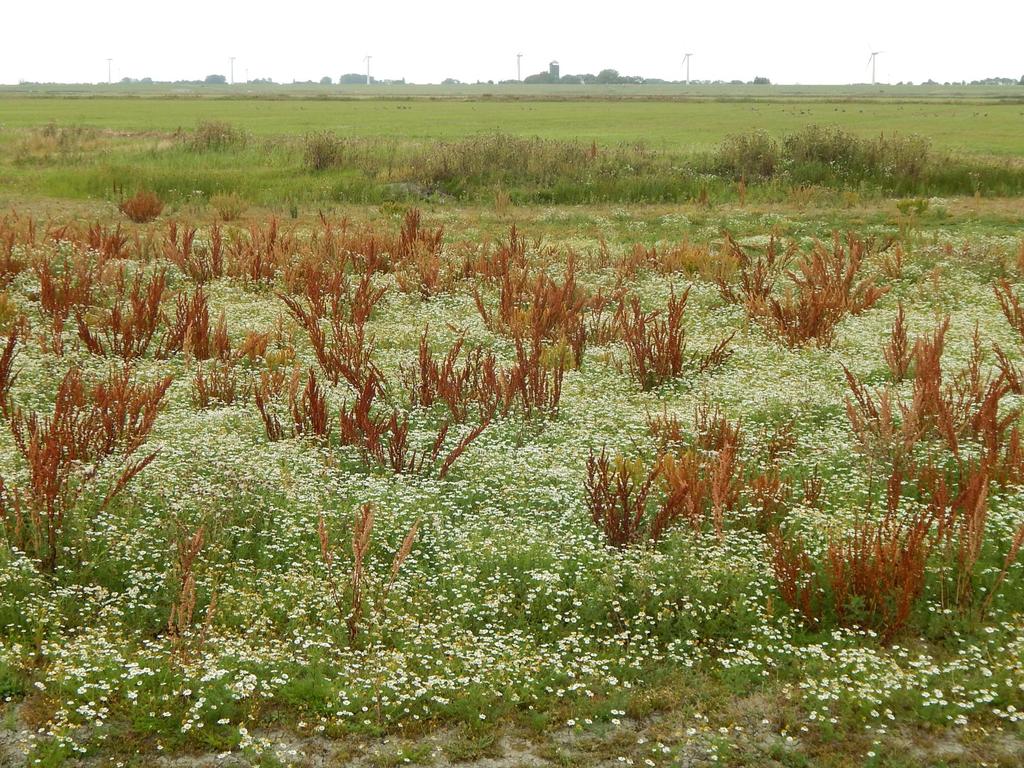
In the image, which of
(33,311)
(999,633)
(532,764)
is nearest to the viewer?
(532,764)

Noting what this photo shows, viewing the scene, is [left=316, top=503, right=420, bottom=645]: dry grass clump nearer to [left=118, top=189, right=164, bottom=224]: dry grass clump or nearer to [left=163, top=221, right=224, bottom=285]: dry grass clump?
[left=163, top=221, right=224, bottom=285]: dry grass clump

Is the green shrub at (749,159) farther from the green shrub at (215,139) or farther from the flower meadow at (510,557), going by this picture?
the flower meadow at (510,557)

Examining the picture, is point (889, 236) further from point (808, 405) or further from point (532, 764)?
point (532, 764)

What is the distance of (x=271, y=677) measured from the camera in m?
4.78

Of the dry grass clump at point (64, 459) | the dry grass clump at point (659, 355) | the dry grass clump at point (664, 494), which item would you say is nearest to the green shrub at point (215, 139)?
the dry grass clump at point (659, 355)

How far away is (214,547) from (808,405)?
208 inches

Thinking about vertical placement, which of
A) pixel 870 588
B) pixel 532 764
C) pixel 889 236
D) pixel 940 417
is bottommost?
pixel 532 764

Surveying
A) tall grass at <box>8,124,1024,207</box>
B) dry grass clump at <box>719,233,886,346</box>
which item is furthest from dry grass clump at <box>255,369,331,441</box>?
tall grass at <box>8,124,1024,207</box>

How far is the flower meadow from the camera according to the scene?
14.7 feet

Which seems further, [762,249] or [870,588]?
[762,249]

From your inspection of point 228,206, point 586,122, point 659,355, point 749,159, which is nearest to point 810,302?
point 659,355

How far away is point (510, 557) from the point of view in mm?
5836

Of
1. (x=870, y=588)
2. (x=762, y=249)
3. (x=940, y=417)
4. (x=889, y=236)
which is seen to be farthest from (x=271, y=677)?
(x=889, y=236)

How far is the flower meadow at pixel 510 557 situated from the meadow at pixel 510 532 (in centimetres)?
2
